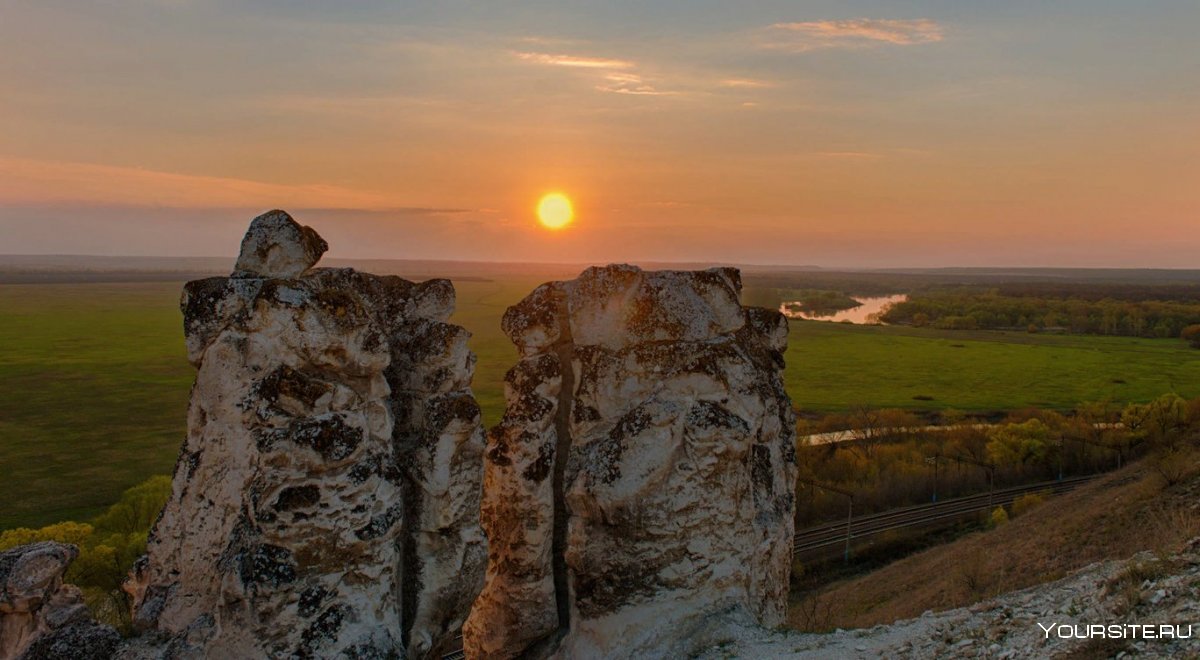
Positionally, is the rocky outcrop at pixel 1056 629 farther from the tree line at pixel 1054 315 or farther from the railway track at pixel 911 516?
the tree line at pixel 1054 315

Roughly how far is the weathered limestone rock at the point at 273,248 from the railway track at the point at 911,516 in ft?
97.9

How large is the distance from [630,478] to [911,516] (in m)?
34.1

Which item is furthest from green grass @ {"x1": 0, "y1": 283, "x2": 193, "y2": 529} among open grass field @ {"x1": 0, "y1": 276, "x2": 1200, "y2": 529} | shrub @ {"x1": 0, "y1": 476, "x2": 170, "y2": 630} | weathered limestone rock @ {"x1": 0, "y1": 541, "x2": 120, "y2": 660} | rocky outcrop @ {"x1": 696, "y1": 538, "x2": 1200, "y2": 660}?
rocky outcrop @ {"x1": 696, "y1": 538, "x2": 1200, "y2": 660}

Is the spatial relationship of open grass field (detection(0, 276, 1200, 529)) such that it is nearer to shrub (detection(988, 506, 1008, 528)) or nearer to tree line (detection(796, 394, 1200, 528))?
tree line (detection(796, 394, 1200, 528))

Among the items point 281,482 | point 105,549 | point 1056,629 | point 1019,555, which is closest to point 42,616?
point 281,482

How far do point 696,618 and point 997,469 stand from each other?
42694 mm

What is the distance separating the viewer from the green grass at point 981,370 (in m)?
72.6

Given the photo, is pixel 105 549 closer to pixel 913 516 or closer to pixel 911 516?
pixel 911 516

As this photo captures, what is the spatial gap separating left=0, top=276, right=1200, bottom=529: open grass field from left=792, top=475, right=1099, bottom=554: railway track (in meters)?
22.4

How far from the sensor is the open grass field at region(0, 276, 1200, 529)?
4944 cm

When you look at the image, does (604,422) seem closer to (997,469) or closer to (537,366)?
(537,366)

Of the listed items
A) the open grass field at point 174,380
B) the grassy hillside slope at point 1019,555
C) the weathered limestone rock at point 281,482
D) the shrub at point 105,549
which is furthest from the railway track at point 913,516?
the weathered limestone rock at point 281,482

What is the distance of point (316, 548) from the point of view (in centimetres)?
949

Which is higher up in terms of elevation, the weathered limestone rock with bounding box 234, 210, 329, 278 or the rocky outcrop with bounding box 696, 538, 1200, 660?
the weathered limestone rock with bounding box 234, 210, 329, 278
